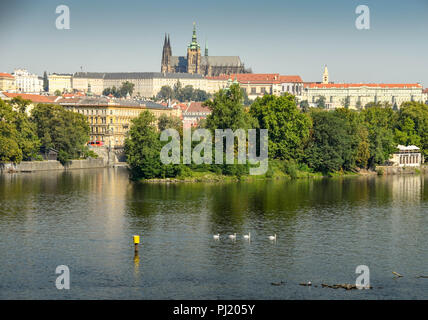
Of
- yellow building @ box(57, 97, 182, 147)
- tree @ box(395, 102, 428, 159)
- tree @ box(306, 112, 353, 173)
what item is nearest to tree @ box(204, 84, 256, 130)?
tree @ box(306, 112, 353, 173)

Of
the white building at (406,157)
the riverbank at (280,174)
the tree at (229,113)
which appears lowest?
the riverbank at (280,174)

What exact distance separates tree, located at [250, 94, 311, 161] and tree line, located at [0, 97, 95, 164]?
24302 millimetres

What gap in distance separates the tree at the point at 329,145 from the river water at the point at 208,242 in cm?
1788

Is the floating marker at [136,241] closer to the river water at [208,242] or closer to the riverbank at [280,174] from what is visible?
the river water at [208,242]

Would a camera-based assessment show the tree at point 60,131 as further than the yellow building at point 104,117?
No

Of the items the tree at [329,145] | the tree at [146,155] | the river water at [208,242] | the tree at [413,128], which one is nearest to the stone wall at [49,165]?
the tree at [146,155]

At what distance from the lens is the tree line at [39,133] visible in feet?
270

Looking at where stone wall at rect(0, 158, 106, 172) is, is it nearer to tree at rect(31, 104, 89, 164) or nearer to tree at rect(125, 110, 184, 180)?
tree at rect(31, 104, 89, 164)

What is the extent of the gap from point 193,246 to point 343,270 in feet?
27.9

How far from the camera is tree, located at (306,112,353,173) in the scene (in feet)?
270

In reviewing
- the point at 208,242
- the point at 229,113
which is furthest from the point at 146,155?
the point at 208,242

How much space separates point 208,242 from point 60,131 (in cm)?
5653

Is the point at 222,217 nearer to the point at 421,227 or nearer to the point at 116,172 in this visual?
the point at 421,227

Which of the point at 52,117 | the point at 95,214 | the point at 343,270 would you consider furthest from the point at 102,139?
the point at 343,270
